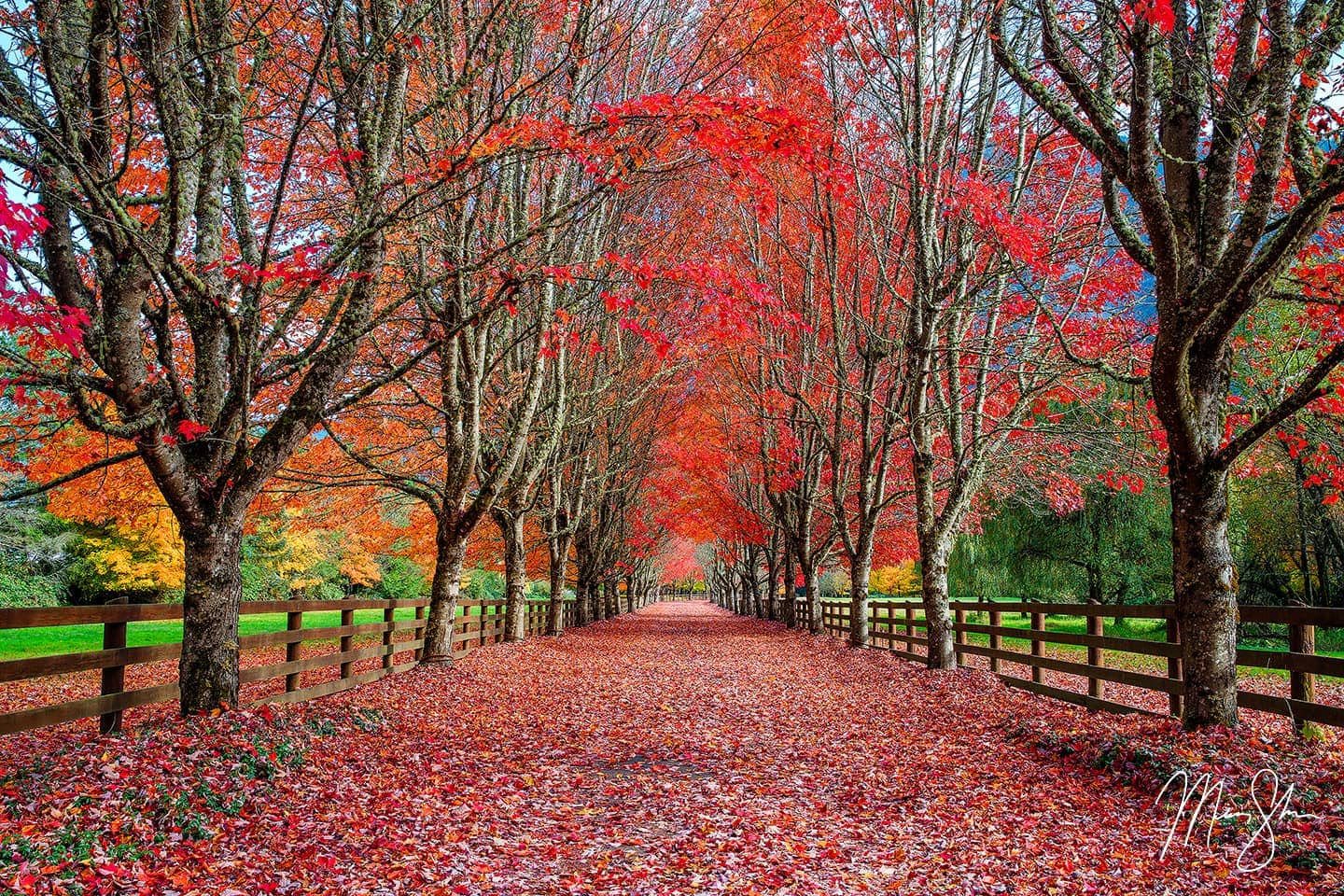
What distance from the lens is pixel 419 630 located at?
468 inches

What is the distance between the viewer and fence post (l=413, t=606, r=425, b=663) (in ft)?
38.0

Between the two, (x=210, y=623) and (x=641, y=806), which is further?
(x=210, y=623)

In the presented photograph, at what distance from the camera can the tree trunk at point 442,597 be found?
11391 millimetres

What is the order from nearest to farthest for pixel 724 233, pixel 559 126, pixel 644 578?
1. pixel 559 126
2. pixel 724 233
3. pixel 644 578

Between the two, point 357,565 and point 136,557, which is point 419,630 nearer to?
point 136,557

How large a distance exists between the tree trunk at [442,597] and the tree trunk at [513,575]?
4962mm

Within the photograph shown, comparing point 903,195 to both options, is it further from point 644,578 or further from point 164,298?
point 644,578

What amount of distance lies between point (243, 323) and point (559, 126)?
316 cm

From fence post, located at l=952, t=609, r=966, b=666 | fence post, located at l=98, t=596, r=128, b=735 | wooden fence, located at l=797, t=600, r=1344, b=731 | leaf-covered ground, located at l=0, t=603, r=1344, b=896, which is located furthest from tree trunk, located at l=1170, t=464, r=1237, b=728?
fence post, located at l=98, t=596, r=128, b=735

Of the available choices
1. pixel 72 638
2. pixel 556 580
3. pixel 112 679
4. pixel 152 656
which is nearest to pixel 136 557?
pixel 72 638

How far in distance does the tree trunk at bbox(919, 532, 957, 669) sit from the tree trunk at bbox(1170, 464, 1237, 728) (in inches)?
228

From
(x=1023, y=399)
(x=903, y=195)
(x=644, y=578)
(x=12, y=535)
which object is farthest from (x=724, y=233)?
(x=644, y=578)

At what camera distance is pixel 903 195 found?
15.6 m
